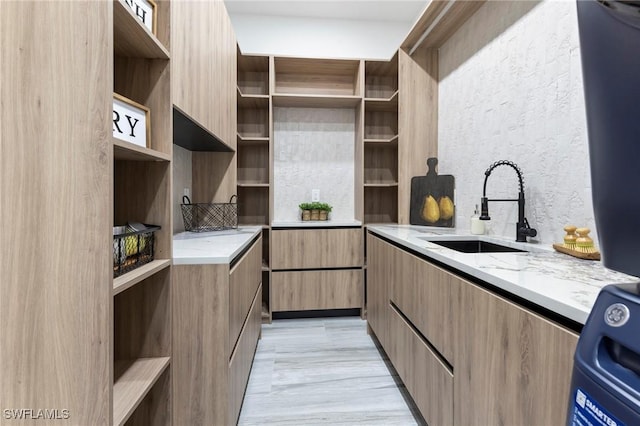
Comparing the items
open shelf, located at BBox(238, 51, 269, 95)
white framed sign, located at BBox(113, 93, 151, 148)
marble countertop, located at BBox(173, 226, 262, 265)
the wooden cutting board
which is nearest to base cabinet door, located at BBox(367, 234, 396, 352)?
the wooden cutting board

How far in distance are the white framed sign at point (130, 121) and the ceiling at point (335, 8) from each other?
2368mm

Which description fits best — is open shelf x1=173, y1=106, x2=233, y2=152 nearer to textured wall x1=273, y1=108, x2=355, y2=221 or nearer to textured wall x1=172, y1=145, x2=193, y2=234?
textured wall x1=172, y1=145, x2=193, y2=234

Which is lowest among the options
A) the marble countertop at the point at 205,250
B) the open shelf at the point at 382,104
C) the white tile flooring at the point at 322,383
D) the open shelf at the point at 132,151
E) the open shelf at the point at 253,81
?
the white tile flooring at the point at 322,383

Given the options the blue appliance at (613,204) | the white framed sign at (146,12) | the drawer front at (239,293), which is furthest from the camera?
the drawer front at (239,293)

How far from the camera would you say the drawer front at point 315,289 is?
271 cm

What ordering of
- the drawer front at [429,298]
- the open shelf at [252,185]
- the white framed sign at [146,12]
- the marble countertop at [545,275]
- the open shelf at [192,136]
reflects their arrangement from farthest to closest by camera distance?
the open shelf at [252,185], the open shelf at [192,136], the drawer front at [429,298], the white framed sign at [146,12], the marble countertop at [545,275]

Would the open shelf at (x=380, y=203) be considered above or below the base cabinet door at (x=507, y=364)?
above

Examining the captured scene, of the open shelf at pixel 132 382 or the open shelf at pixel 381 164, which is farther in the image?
the open shelf at pixel 381 164

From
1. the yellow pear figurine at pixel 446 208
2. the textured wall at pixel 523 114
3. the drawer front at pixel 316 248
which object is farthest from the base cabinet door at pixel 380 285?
the textured wall at pixel 523 114

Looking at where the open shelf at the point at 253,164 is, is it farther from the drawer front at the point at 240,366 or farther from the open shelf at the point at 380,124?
the drawer front at the point at 240,366

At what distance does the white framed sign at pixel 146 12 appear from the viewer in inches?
39.5

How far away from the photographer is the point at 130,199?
112cm

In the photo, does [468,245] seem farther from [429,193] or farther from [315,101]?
[315,101]

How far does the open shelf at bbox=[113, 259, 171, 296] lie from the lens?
82cm
